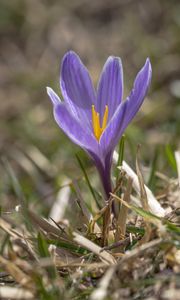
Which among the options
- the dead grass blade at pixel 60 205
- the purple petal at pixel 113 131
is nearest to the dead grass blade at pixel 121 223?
the purple petal at pixel 113 131

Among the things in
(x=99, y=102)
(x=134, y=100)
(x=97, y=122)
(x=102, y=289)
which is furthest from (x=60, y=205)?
(x=102, y=289)

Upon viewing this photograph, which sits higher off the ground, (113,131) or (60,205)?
(113,131)

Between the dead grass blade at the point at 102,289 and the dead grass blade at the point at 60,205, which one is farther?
the dead grass blade at the point at 60,205

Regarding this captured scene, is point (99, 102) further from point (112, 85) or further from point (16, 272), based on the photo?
point (16, 272)

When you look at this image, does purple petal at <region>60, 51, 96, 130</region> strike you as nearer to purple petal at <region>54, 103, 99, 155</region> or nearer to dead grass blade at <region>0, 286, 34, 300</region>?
purple petal at <region>54, 103, 99, 155</region>

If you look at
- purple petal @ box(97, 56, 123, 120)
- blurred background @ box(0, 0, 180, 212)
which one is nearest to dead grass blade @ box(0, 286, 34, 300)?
purple petal @ box(97, 56, 123, 120)

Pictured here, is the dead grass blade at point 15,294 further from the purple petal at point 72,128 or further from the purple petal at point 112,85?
the purple petal at point 112,85

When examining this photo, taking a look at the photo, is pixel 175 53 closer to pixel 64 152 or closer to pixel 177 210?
pixel 64 152
